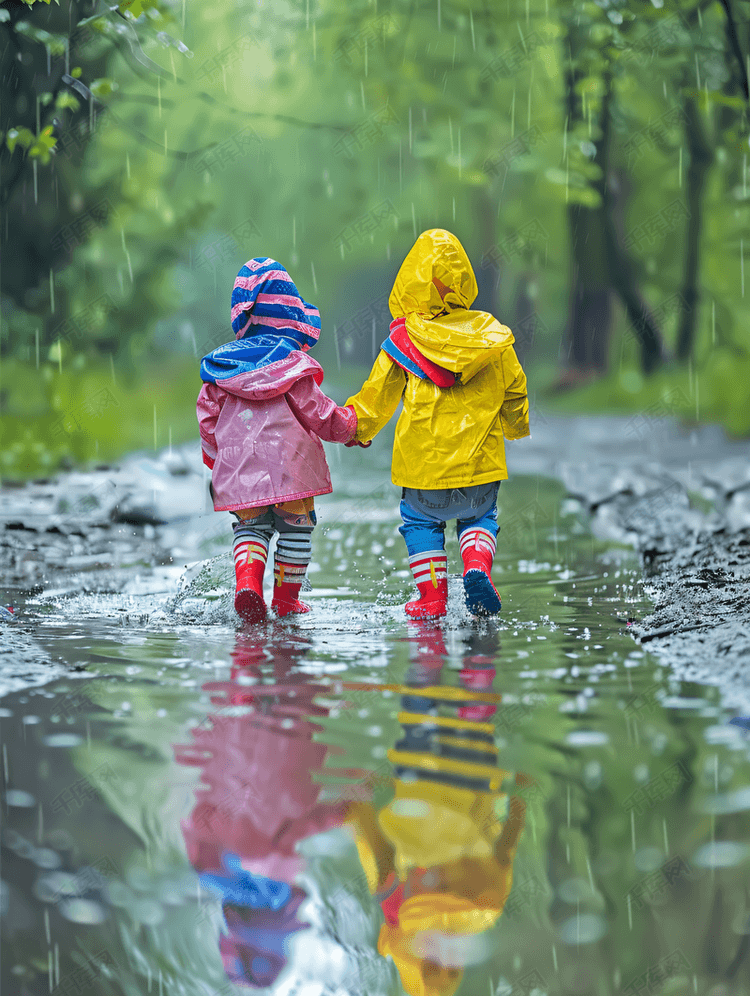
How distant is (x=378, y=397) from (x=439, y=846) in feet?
10.4

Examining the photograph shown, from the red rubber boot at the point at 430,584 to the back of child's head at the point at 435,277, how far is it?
123 cm

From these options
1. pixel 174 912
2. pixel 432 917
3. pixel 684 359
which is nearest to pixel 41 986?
pixel 174 912

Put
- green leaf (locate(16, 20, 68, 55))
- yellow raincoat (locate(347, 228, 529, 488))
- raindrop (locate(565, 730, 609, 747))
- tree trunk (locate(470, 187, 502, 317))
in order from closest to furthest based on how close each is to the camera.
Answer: raindrop (locate(565, 730, 609, 747)) < yellow raincoat (locate(347, 228, 529, 488)) < green leaf (locate(16, 20, 68, 55)) < tree trunk (locate(470, 187, 502, 317))

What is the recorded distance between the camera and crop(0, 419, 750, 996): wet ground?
2.47 metres

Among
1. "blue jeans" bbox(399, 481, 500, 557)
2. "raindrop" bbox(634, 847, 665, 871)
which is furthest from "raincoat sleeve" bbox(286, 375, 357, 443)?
"raindrop" bbox(634, 847, 665, 871)

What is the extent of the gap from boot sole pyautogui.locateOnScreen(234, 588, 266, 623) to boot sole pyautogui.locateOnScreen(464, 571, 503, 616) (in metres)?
1.00

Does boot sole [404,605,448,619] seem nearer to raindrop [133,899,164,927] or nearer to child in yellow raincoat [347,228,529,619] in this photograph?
child in yellow raincoat [347,228,529,619]

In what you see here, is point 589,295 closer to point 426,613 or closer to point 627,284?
point 627,284

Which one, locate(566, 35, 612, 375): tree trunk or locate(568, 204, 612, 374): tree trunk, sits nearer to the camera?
locate(566, 35, 612, 375): tree trunk

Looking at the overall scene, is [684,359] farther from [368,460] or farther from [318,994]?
[318,994]

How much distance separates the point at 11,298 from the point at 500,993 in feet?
41.6

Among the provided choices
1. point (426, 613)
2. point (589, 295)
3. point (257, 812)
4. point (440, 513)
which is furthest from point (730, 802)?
point (589, 295)

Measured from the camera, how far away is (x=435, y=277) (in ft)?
18.1

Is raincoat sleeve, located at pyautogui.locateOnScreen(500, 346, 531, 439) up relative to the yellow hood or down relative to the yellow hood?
down
